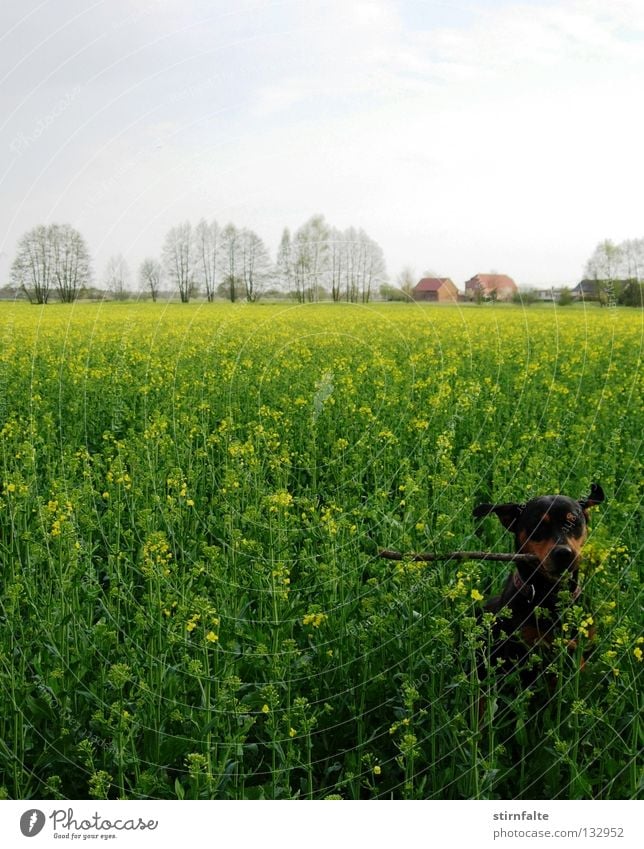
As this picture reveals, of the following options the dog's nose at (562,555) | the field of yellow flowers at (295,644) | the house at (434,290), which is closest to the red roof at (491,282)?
the house at (434,290)

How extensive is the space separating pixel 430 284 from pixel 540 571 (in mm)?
1715

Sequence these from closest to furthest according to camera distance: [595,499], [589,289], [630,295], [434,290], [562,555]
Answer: [562,555], [595,499], [434,290], [589,289], [630,295]

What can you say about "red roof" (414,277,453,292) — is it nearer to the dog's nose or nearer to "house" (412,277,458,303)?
"house" (412,277,458,303)

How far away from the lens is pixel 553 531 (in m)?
3.22

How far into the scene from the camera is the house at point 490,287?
4.53 meters

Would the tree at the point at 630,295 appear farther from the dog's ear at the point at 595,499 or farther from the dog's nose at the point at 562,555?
the dog's nose at the point at 562,555

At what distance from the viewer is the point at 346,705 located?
3.33 meters

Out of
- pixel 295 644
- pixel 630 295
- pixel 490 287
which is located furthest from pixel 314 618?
pixel 630 295

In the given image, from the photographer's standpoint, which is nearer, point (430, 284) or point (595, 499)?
point (595, 499)

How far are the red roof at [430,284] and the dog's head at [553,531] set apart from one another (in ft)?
4.59

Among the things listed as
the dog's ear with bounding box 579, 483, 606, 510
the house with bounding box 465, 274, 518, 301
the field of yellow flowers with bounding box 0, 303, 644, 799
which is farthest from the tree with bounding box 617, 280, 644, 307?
the dog's ear with bounding box 579, 483, 606, 510

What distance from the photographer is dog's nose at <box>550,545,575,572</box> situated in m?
3.13

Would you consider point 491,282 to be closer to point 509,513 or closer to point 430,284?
point 430,284
